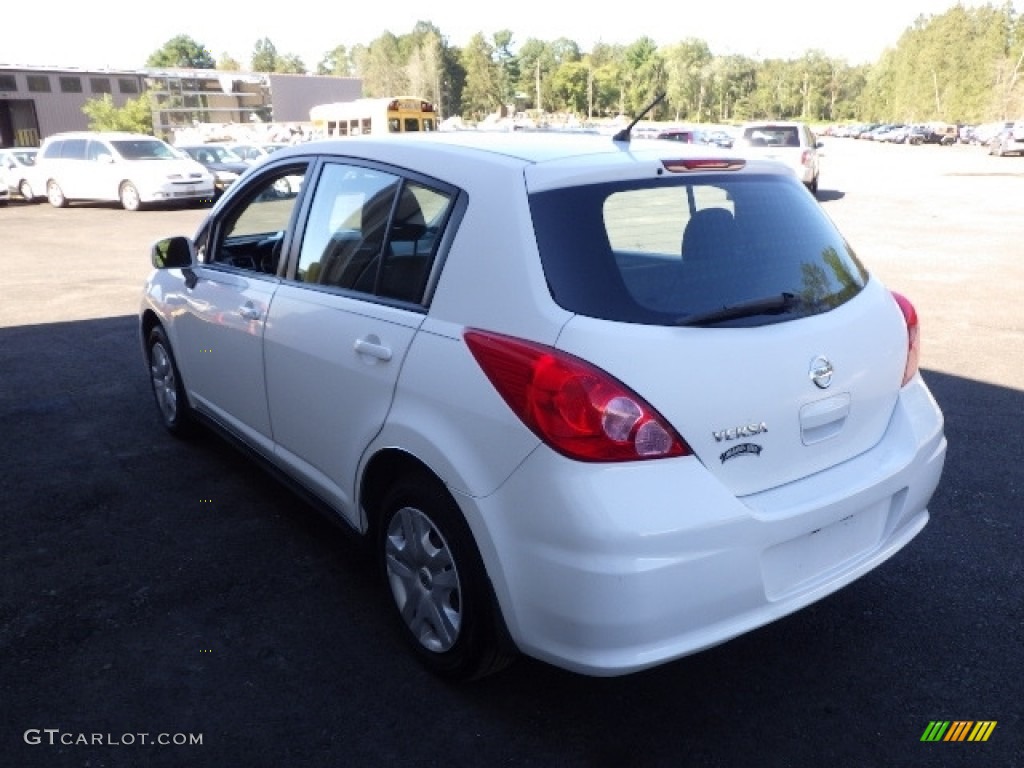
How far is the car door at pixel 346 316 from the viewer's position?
2881 mm

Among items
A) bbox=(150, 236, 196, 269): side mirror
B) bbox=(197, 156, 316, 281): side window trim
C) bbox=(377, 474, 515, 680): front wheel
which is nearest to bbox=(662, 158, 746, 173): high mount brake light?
bbox=(377, 474, 515, 680): front wheel

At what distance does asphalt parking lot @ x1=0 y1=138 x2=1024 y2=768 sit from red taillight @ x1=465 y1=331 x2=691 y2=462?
94 centimetres

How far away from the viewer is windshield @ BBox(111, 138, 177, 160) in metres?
21.5

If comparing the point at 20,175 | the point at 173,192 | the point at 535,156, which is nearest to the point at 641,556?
the point at 535,156

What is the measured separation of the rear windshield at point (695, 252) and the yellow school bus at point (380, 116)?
118 feet

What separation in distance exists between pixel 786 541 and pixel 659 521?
1.44 feet

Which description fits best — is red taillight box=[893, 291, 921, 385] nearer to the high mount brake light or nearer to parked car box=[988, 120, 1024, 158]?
the high mount brake light

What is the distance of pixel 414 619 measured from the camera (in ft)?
9.77

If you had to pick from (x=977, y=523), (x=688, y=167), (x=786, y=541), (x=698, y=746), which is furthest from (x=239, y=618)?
(x=977, y=523)

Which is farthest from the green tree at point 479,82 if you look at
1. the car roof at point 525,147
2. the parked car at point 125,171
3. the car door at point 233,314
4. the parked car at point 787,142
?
the car roof at point 525,147

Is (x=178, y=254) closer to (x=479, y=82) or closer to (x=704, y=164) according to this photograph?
(x=704, y=164)

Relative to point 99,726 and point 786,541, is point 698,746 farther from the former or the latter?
point 99,726

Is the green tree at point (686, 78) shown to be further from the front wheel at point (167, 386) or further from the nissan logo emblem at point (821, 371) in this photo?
the nissan logo emblem at point (821, 371)

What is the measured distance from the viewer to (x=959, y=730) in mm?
2613
